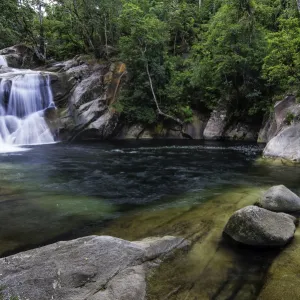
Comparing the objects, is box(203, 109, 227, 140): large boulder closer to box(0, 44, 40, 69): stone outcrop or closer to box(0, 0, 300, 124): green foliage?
box(0, 0, 300, 124): green foliage

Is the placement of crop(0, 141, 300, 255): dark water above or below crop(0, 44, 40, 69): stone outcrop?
below

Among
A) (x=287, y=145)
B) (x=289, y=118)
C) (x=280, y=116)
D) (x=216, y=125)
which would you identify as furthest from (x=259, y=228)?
(x=216, y=125)

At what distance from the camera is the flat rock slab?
11.8 ft

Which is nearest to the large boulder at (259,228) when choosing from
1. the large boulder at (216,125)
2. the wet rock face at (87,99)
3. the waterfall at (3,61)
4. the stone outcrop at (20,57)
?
the large boulder at (216,125)

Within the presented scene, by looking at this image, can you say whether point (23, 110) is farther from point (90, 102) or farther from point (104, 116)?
point (104, 116)

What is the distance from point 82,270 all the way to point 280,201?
5.08 m

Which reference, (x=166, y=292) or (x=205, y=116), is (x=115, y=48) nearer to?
(x=205, y=116)

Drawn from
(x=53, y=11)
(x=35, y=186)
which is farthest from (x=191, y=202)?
(x=53, y=11)

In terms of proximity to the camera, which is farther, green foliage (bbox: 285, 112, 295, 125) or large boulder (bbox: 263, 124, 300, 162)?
green foliage (bbox: 285, 112, 295, 125)

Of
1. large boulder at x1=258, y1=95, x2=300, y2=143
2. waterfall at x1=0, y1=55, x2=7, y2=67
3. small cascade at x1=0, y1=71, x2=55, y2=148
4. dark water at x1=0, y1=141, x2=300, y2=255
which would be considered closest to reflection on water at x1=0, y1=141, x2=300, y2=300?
dark water at x1=0, y1=141, x2=300, y2=255

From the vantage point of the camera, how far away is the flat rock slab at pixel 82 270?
3.60 meters

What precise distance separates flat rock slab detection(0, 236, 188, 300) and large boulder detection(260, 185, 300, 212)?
343 cm

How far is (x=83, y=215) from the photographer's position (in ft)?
23.3

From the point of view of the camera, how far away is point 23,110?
22.7 m
